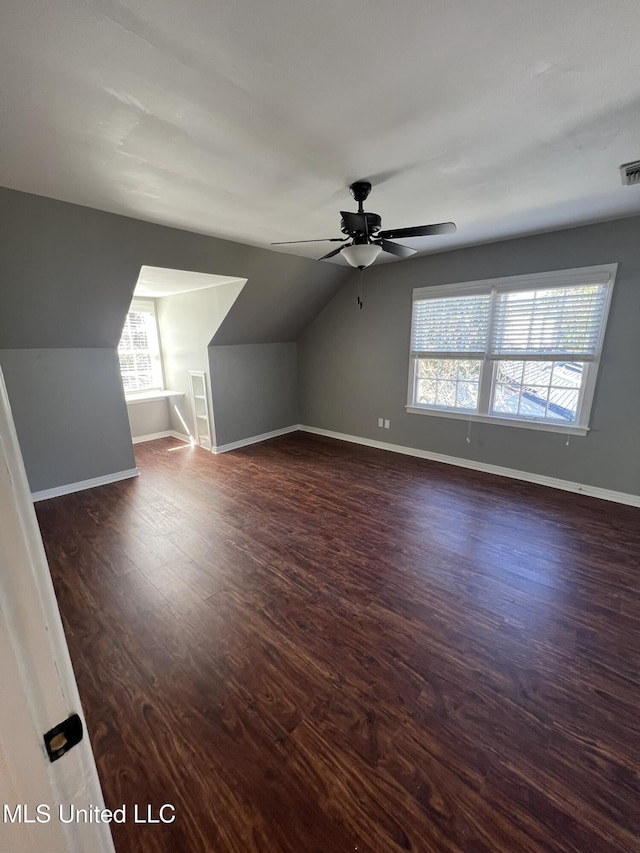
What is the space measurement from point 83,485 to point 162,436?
187 centimetres

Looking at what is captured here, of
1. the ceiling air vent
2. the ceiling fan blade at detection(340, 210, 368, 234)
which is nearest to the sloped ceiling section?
the ceiling fan blade at detection(340, 210, 368, 234)

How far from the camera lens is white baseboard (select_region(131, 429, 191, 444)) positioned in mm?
5352

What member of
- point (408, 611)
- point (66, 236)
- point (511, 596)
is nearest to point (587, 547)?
point (511, 596)

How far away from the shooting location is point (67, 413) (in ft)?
11.8

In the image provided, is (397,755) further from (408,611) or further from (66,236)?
(66,236)

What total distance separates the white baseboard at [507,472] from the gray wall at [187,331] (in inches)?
92.1

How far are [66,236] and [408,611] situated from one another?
352 centimetres

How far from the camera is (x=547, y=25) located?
111 cm

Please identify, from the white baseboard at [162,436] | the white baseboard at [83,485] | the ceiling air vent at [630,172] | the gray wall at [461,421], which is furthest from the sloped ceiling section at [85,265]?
the ceiling air vent at [630,172]

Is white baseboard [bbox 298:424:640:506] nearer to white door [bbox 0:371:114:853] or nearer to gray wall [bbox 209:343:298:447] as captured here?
gray wall [bbox 209:343:298:447]

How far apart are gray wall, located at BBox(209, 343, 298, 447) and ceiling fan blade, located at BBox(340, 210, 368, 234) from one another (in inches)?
118

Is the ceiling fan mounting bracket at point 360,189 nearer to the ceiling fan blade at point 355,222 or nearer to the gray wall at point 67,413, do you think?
the ceiling fan blade at point 355,222

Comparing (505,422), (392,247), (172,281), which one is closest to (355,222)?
(392,247)

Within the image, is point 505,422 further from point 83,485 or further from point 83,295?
point 83,485
